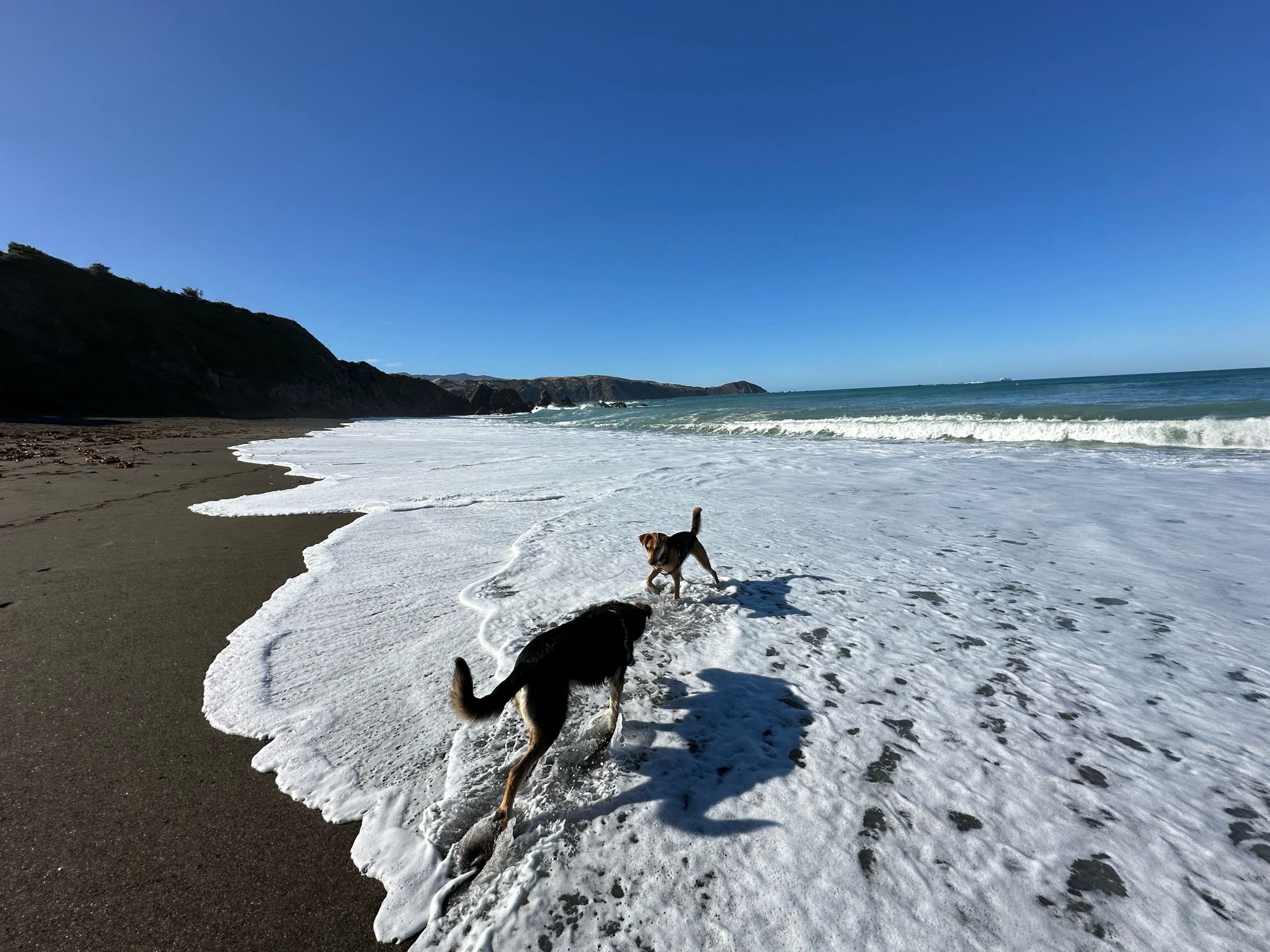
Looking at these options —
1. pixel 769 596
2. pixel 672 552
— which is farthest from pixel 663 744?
pixel 769 596

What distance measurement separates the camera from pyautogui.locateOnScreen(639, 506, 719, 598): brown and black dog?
4.47 meters

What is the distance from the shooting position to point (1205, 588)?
16.1 ft

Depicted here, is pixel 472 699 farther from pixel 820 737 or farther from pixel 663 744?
pixel 820 737

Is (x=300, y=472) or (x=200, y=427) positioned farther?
(x=200, y=427)

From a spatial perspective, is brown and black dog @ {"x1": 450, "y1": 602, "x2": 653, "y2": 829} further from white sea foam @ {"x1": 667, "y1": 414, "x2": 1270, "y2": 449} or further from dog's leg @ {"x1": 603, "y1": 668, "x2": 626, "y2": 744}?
white sea foam @ {"x1": 667, "y1": 414, "x2": 1270, "y2": 449}

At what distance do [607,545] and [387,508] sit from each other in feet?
15.3

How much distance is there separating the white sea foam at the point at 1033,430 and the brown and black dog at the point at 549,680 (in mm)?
21278

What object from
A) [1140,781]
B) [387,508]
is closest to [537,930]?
[1140,781]

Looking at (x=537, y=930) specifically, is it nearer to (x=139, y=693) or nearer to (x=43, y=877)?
(x=43, y=877)

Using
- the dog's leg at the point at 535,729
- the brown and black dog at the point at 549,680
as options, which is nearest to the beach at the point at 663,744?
the dog's leg at the point at 535,729

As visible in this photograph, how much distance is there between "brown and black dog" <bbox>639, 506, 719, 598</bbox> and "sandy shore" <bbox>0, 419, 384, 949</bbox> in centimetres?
285

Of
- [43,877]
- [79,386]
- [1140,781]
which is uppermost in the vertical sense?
[79,386]

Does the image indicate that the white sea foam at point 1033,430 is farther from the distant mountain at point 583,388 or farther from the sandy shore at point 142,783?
the distant mountain at point 583,388

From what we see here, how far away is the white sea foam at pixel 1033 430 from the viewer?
1516 centimetres
